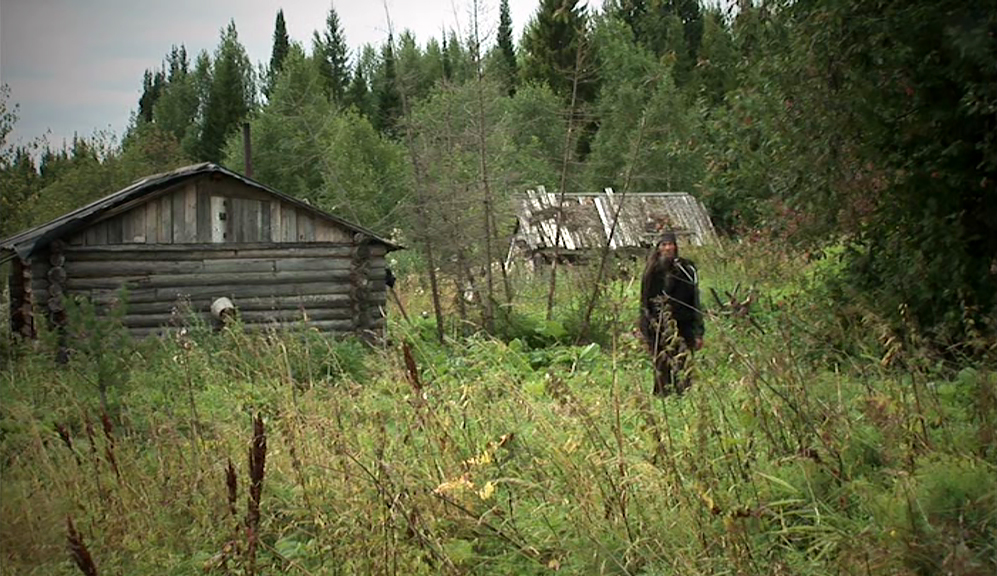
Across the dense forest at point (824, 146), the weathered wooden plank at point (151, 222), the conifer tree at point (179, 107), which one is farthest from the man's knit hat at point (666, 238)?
the conifer tree at point (179, 107)

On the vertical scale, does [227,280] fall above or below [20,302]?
above

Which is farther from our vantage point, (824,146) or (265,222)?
(265,222)

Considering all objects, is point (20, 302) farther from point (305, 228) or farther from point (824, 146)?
point (824, 146)

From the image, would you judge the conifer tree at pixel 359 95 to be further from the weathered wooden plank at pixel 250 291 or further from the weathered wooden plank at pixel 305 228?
the weathered wooden plank at pixel 250 291

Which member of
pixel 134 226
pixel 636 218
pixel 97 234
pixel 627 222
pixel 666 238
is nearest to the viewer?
pixel 666 238

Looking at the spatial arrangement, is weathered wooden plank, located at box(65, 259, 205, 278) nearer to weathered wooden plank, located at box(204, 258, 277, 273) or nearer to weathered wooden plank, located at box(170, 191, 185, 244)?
weathered wooden plank, located at box(204, 258, 277, 273)

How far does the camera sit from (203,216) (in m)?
15.7

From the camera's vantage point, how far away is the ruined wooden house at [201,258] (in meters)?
14.8

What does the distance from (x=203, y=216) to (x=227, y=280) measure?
3.61 ft

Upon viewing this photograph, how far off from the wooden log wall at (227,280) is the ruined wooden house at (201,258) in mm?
16

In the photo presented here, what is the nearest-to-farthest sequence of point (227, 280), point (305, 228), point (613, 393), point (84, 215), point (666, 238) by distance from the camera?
point (613, 393), point (666, 238), point (84, 215), point (227, 280), point (305, 228)

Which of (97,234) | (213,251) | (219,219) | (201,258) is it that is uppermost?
(219,219)

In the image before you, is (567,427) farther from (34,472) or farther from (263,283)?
(263,283)

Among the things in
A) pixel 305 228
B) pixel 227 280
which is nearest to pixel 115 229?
pixel 227 280
